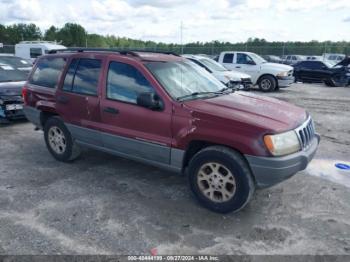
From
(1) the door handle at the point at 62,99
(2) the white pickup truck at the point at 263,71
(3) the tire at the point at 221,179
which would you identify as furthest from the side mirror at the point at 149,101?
(2) the white pickup truck at the point at 263,71

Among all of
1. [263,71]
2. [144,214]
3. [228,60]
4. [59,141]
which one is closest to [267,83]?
[263,71]

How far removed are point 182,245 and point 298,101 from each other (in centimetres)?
1045

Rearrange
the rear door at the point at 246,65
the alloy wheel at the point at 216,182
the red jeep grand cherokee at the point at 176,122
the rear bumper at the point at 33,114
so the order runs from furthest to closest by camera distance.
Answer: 1. the rear door at the point at 246,65
2. the rear bumper at the point at 33,114
3. the alloy wheel at the point at 216,182
4. the red jeep grand cherokee at the point at 176,122

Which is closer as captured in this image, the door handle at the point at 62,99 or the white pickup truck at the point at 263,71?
the door handle at the point at 62,99

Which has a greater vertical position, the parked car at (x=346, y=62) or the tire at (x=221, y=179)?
the parked car at (x=346, y=62)

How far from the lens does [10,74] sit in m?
8.97

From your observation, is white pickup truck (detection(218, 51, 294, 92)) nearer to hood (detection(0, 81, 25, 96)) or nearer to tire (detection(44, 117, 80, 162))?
hood (detection(0, 81, 25, 96))

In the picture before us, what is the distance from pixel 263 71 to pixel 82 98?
11757mm

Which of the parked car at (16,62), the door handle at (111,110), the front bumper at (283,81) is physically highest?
the parked car at (16,62)

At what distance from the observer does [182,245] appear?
3.40 metres

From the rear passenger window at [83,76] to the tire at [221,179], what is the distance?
6.25ft

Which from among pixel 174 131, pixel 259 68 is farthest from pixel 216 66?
pixel 174 131

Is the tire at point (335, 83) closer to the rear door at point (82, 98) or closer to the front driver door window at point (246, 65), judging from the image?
the front driver door window at point (246, 65)

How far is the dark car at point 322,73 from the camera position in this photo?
17984mm
